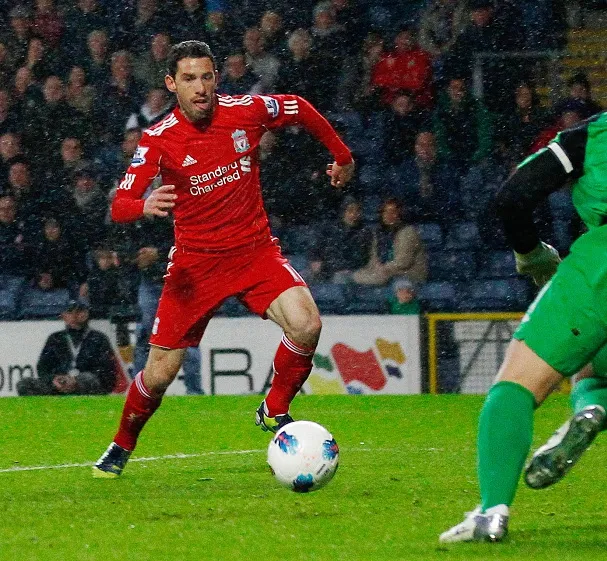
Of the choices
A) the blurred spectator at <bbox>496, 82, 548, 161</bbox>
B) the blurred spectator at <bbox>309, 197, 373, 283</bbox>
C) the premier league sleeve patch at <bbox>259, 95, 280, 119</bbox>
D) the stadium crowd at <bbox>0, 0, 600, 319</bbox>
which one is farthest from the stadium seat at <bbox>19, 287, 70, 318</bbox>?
the premier league sleeve patch at <bbox>259, 95, 280, 119</bbox>

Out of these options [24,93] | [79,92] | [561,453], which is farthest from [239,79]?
[561,453]

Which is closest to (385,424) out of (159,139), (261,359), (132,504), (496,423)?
(261,359)

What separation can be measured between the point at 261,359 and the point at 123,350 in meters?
1.25

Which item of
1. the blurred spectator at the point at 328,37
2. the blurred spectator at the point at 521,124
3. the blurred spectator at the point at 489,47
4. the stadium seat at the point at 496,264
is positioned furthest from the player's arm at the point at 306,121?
the blurred spectator at the point at 489,47

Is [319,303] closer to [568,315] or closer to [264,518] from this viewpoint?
[264,518]

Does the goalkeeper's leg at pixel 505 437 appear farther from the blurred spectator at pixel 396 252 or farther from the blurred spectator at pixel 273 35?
the blurred spectator at pixel 273 35

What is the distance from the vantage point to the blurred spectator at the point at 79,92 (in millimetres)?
12742

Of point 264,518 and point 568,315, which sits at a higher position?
point 568,315

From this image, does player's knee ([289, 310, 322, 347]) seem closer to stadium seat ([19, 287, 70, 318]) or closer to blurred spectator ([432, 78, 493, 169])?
stadium seat ([19, 287, 70, 318])

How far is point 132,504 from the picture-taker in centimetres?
527

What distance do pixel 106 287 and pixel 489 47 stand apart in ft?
13.8

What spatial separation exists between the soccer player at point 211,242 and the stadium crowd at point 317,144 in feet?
15.8

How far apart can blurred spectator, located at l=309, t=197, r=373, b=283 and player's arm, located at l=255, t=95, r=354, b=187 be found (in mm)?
4847

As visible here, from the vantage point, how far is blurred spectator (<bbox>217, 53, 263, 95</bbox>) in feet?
39.7
